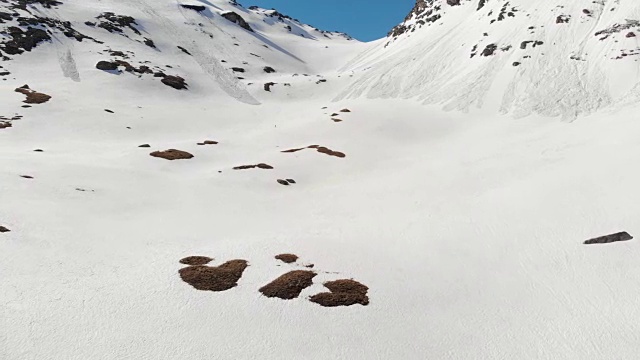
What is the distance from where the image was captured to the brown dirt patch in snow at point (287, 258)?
73.5 feet

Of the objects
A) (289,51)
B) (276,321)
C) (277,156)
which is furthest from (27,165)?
(289,51)

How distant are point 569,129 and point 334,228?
1483 inches

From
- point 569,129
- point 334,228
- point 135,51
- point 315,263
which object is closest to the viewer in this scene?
point 315,263

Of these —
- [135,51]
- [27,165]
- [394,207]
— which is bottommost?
[394,207]

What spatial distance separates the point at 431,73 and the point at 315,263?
69.0m

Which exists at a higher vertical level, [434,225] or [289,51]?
[289,51]

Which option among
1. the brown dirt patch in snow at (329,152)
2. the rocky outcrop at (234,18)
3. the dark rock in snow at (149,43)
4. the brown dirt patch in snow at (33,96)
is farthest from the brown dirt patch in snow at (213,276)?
the rocky outcrop at (234,18)

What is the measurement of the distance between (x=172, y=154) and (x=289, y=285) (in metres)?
30.4

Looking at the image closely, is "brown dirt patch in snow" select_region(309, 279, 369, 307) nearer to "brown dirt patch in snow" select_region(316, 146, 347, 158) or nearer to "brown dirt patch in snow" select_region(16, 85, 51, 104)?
"brown dirt patch in snow" select_region(316, 146, 347, 158)

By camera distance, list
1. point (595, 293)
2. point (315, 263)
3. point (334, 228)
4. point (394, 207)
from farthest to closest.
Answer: point (394, 207), point (334, 228), point (315, 263), point (595, 293)

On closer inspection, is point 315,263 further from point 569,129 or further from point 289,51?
point 289,51

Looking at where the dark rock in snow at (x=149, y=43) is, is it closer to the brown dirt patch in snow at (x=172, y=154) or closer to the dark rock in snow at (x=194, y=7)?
the dark rock in snow at (x=194, y=7)

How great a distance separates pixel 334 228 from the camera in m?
28.2

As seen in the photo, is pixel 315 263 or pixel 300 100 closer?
pixel 315 263
